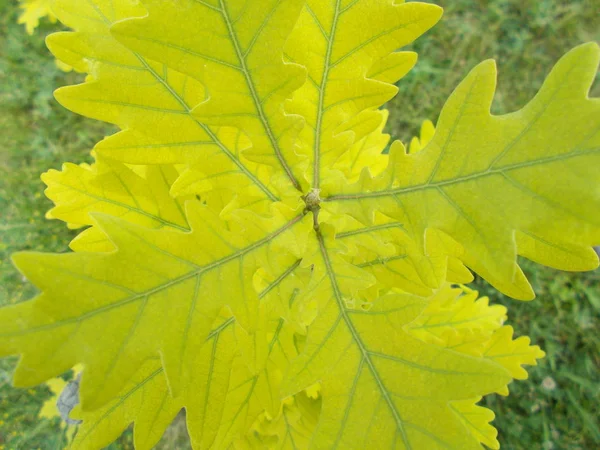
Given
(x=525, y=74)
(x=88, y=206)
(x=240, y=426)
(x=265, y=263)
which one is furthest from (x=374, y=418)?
(x=525, y=74)

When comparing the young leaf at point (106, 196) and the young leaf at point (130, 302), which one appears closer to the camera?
the young leaf at point (130, 302)

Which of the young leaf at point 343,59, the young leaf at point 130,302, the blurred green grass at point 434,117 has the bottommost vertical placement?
the blurred green grass at point 434,117

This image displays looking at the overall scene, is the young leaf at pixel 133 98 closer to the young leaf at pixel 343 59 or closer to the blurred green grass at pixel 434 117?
the young leaf at pixel 343 59

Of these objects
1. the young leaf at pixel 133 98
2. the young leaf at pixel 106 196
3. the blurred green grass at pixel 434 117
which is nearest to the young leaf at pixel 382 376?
the young leaf at pixel 133 98

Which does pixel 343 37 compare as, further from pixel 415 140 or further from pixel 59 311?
pixel 415 140

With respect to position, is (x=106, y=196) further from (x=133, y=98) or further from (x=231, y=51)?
(x=231, y=51)

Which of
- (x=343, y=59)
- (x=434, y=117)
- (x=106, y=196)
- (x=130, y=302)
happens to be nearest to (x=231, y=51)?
(x=343, y=59)

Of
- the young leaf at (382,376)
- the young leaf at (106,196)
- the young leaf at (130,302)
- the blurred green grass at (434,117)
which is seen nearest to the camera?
the young leaf at (130,302)

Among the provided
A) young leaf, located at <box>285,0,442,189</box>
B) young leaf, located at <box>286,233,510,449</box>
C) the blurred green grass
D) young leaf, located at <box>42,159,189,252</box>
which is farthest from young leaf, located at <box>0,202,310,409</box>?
the blurred green grass
